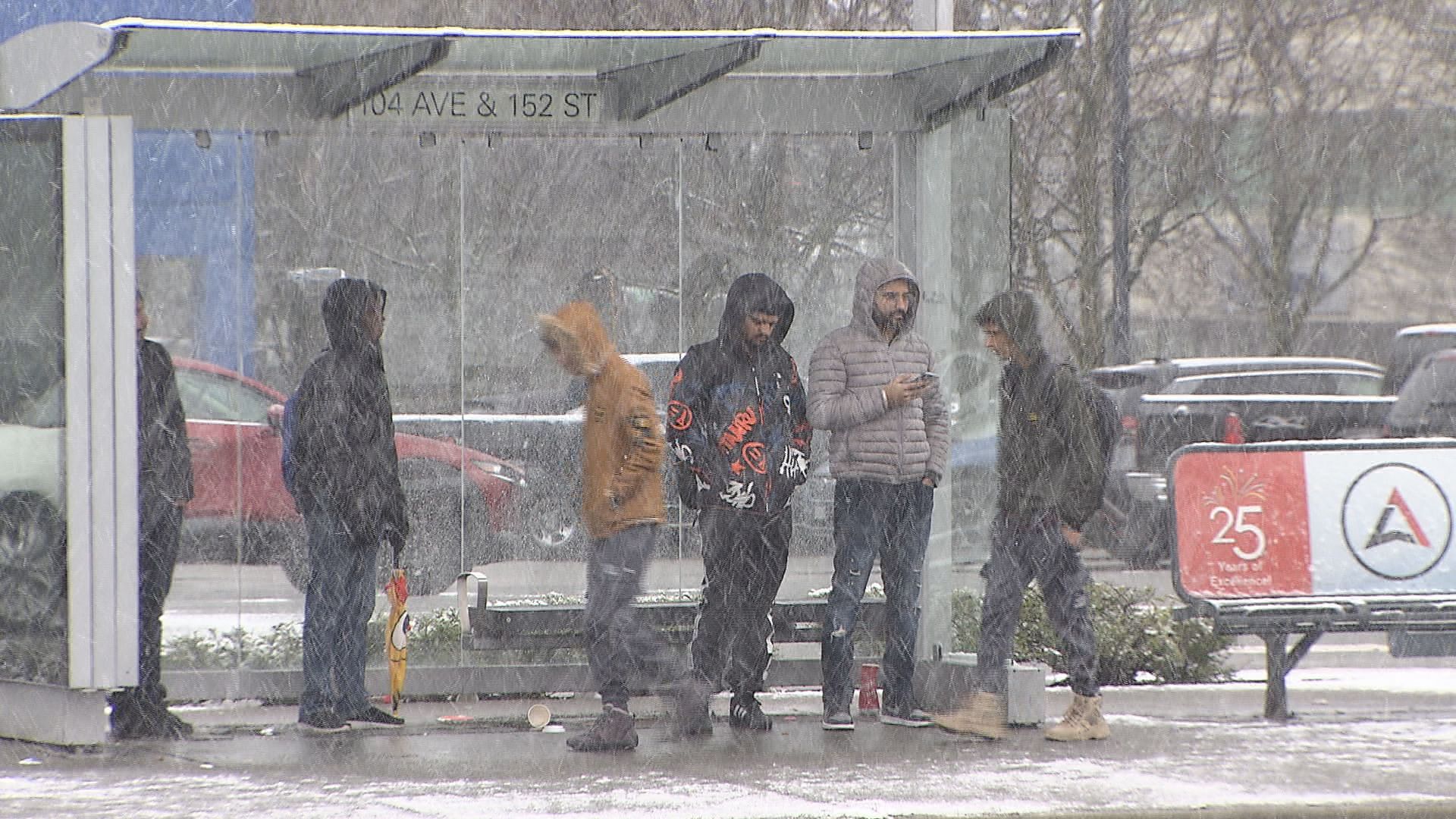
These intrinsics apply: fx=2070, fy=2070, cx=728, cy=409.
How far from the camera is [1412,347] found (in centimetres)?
1795

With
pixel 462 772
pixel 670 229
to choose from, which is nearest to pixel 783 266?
pixel 670 229

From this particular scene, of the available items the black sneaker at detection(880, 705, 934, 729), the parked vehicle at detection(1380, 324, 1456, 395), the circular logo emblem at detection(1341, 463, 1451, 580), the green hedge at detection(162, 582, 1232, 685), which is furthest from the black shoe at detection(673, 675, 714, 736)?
the parked vehicle at detection(1380, 324, 1456, 395)

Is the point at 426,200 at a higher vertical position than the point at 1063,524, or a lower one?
higher

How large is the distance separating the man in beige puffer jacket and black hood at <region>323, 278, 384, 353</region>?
1.83m

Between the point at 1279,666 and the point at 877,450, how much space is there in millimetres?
2168

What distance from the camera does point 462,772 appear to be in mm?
7461

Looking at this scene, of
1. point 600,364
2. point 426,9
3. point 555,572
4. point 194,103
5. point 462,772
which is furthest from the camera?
point 426,9

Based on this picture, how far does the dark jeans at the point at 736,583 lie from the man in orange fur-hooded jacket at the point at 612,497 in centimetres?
27

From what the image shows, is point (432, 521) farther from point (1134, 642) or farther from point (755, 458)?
point (1134, 642)

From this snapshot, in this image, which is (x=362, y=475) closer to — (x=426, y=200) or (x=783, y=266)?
(x=426, y=200)

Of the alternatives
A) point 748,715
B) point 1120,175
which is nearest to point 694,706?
point 748,715

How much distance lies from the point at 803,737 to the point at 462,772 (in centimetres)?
150

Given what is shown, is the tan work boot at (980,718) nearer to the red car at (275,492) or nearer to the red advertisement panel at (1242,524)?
the red advertisement panel at (1242,524)

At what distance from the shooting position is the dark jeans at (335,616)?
8.34 meters
